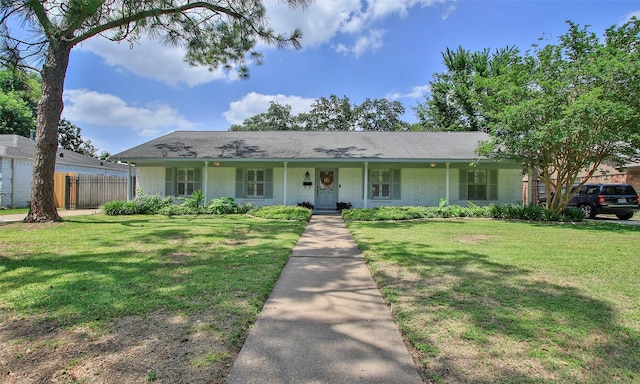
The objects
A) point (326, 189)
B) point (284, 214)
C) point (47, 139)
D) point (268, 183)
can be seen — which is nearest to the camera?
point (47, 139)

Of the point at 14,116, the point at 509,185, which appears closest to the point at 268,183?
the point at 509,185

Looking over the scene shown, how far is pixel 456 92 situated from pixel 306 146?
782 inches

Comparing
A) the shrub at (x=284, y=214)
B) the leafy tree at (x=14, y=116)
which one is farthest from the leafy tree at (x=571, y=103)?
the leafy tree at (x=14, y=116)

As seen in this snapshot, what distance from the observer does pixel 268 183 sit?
1561 centimetres

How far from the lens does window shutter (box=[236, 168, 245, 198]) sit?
51.0 ft

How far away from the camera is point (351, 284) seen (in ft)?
14.1

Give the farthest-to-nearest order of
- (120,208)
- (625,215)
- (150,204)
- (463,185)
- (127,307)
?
(463,185) < (625,215) < (150,204) < (120,208) < (127,307)

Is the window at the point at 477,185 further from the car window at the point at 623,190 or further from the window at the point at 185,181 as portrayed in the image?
the window at the point at 185,181

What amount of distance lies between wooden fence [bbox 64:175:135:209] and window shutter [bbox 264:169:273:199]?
30.0 feet

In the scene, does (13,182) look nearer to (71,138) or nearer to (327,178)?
(327,178)

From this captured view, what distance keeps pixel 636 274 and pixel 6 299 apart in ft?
26.4

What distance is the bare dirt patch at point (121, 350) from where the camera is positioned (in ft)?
7.01

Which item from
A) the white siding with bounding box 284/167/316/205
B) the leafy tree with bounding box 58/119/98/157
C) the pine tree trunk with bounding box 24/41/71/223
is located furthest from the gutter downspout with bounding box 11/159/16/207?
the leafy tree with bounding box 58/119/98/157

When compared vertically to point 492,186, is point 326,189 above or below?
below
